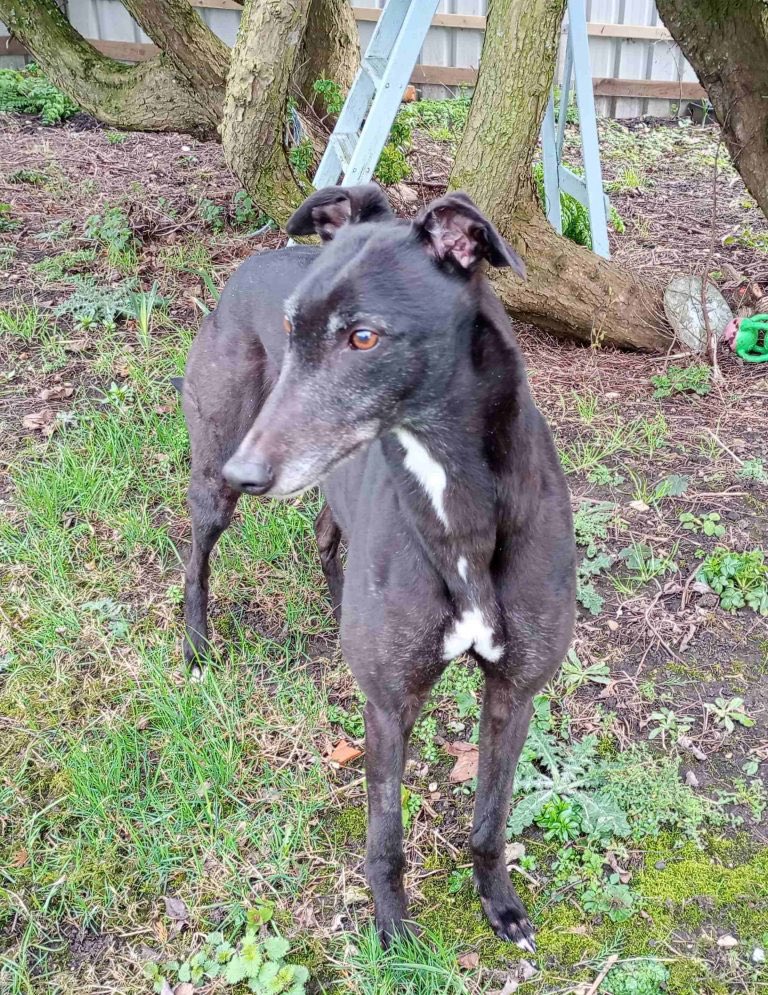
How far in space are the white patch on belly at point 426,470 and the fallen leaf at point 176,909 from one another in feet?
4.73

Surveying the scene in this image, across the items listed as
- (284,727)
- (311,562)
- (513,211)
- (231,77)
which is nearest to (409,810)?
(284,727)

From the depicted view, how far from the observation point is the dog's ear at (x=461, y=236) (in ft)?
6.07

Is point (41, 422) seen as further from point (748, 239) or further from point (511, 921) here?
point (748, 239)

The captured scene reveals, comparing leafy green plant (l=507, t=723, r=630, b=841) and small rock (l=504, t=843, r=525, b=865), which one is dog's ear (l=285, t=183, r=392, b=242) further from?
small rock (l=504, t=843, r=525, b=865)

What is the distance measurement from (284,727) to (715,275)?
3.98 meters

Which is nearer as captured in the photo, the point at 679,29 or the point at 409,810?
the point at 409,810

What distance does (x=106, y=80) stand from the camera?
557 centimetres

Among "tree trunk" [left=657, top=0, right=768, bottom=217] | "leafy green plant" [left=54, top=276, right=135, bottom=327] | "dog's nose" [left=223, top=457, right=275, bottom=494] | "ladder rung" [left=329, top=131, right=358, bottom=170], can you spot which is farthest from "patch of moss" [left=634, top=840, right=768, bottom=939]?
"leafy green plant" [left=54, top=276, right=135, bottom=327]

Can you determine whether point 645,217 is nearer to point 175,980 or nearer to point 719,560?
point 719,560

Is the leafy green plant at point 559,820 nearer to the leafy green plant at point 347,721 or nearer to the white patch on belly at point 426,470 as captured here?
the leafy green plant at point 347,721

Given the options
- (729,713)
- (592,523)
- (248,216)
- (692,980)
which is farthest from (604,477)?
(248,216)

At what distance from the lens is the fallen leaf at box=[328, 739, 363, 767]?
2969 millimetres

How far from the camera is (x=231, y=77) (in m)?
4.23

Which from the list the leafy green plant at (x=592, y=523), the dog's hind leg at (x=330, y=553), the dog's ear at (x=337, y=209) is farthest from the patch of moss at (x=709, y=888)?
the dog's ear at (x=337, y=209)
